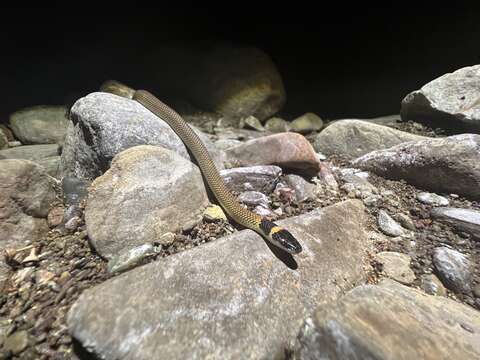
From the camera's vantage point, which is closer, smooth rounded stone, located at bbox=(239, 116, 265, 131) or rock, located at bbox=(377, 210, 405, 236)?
rock, located at bbox=(377, 210, 405, 236)

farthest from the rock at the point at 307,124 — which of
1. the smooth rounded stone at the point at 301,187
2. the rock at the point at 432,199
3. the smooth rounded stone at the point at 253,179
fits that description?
the rock at the point at 432,199

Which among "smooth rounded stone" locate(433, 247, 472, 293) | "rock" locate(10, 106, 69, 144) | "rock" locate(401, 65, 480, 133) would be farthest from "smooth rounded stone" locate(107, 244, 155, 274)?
"rock" locate(401, 65, 480, 133)

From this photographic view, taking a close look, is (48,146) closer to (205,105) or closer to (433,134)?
(205,105)

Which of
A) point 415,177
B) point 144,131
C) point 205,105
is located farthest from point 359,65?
point 144,131

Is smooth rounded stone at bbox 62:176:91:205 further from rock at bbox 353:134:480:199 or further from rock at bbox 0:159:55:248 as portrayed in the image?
rock at bbox 353:134:480:199

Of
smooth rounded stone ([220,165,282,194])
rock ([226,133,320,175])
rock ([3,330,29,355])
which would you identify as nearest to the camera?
rock ([3,330,29,355])

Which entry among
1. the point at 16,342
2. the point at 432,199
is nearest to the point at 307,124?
the point at 432,199
